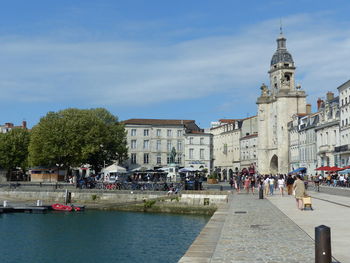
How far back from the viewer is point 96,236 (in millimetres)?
28250

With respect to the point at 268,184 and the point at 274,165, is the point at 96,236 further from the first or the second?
the point at 274,165

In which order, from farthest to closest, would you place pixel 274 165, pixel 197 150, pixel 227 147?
1. pixel 227 147
2. pixel 197 150
3. pixel 274 165

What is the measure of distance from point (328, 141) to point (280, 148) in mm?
18329

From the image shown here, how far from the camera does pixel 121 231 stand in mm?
29969

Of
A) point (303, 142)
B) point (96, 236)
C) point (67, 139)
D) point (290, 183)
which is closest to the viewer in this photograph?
point (96, 236)

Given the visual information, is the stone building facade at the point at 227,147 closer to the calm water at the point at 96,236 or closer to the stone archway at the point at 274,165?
the stone archway at the point at 274,165

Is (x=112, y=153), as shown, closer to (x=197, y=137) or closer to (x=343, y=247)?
(x=197, y=137)

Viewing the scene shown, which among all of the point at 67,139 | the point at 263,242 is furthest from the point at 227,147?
the point at 263,242

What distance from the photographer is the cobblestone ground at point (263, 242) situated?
10945mm

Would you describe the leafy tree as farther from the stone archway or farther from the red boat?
the stone archway

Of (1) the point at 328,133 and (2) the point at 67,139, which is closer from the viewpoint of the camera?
(2) the point at 67,139

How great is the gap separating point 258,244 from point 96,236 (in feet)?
56.3

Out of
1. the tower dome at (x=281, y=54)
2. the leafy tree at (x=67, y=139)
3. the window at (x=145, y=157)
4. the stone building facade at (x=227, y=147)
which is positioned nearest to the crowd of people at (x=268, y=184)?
the leafy tree at (x=67, y=139)

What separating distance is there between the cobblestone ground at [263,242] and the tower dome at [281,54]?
75.2 m
